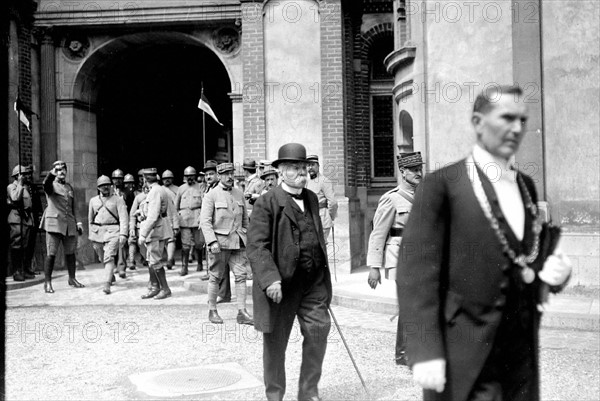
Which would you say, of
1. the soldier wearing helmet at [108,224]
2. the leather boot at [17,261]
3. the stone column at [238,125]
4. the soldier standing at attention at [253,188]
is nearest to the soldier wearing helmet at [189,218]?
the stone column at [238,125]

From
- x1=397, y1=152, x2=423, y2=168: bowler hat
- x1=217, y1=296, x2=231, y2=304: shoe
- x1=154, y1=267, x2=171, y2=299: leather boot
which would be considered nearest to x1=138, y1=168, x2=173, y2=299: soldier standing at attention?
x1=154, y1=267, x2=171, y2=299: leather boot

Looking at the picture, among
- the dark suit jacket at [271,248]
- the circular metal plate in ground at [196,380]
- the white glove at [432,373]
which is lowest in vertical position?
the circular metal plate in ground at [196,380]

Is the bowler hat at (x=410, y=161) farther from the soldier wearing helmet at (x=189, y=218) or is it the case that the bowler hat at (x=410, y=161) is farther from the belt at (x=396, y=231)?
the soldier wearing helmet at (x=189, y=218)

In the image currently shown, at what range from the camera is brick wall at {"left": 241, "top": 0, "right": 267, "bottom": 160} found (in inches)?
584

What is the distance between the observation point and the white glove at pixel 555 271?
269cm

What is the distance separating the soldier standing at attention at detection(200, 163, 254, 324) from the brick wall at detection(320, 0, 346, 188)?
5774 mm

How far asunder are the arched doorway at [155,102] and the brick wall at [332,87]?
9.63 ft

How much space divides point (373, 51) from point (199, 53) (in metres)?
6.34

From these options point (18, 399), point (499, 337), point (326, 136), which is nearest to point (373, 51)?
point (326, 136)

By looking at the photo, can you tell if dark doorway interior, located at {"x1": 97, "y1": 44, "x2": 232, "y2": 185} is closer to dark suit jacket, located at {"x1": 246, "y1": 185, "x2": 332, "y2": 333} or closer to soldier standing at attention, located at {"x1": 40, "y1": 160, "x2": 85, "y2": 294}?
soldier standing at attention, located at {"x1": 40, "y1": 160, "x2": 85, "y2": 294}

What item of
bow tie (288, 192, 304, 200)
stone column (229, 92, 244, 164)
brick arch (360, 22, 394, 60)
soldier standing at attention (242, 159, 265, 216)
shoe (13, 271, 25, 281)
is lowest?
shoe (13, 271, 25, 281)

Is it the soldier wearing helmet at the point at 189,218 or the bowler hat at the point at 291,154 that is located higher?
the bowler hat at the point at 291,154

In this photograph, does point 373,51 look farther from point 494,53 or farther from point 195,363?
point 195,363

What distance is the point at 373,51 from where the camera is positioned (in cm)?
1619
